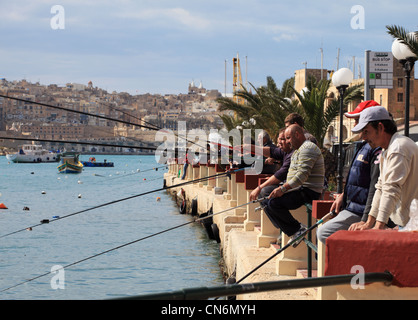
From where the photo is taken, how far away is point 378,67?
53.5 feet

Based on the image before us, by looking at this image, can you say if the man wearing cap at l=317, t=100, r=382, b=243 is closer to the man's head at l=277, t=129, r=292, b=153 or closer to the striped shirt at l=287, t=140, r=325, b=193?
the striped shirt at l=287, t=140, r=325, b=193

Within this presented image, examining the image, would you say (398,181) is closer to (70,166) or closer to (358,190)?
(358,190)

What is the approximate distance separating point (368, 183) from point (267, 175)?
5735 mm

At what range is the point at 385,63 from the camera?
16.3m

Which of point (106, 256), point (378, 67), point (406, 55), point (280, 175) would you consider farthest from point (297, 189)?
point (106, 256)

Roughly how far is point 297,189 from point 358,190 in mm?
2052

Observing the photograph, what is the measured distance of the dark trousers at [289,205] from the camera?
7414mm

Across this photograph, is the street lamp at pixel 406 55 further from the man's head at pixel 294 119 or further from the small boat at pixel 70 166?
the small boat at pixel 70 166

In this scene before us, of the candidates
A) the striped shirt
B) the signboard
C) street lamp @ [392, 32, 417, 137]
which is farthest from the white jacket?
the signboard

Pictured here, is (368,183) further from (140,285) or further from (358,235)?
(140,285)

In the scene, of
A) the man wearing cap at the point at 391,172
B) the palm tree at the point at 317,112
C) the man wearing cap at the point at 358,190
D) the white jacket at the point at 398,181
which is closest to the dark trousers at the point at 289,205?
the man wearing cap at the point at 358,190
